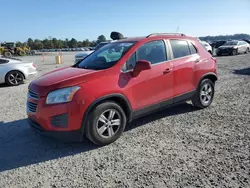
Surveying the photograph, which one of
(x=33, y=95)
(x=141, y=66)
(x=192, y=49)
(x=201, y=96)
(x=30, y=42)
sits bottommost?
(x=201, y=96)

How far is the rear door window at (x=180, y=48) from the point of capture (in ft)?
15.3

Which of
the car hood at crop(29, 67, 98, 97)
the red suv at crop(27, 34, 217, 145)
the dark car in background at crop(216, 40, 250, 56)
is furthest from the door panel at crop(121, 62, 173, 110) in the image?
the dark car in background at crop(216, 40, 250, 56)

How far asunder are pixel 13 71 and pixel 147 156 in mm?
8120

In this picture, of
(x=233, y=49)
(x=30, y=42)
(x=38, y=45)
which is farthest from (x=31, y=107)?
(x=30, y=42)

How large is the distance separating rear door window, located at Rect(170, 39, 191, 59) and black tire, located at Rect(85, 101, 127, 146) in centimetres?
185

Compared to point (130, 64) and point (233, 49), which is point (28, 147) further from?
point (233, 49)

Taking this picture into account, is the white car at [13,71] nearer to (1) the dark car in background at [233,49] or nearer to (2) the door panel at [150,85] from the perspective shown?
(2) the door panel at [150,85]

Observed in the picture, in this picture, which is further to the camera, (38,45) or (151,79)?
(38,45)

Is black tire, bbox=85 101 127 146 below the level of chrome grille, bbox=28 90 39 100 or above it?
below

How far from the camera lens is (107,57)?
4320 millimetres

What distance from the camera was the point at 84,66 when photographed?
14.5 feet

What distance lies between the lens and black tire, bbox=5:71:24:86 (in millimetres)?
9190

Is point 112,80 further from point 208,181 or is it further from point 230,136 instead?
point 230,136

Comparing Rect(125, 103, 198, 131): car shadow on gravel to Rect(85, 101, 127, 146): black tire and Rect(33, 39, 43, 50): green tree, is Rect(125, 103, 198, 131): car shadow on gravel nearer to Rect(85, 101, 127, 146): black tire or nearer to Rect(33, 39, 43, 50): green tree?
Rect(85, 101, 127, 146): black tire
